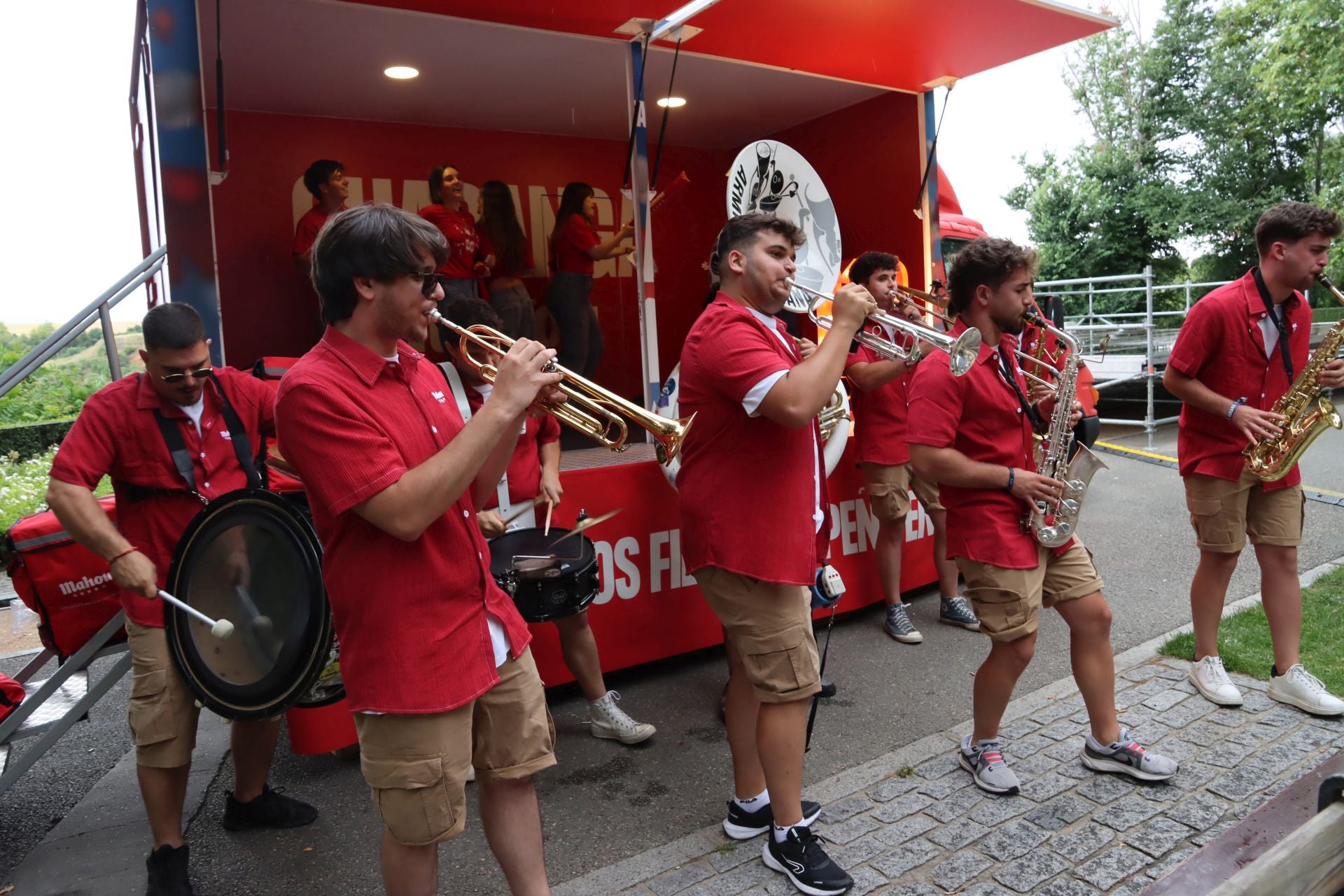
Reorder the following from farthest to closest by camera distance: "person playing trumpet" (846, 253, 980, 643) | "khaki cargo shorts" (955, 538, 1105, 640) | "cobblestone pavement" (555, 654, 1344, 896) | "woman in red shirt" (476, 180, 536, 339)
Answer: "woman in red shirt" (476, 180, 536, 339) → "person playing trumpet" (846, 253, 980, 643) → "khaki cargo shorts" (955, 538, 1105, 640) → "cobblestone pavement" (555, 654, 1344, 896)

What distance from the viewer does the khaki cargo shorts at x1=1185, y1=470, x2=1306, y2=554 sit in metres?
3.96

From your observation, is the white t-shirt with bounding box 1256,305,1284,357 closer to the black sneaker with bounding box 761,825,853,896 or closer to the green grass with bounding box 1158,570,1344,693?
the green grass with bounding box 1158,570,1344,693

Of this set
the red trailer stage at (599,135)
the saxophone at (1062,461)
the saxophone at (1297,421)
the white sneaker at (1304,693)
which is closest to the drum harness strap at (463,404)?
the red trailer stage at (599,135)

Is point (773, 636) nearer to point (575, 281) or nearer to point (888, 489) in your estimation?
point (888, 489)

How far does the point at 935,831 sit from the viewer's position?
3117 millimetres

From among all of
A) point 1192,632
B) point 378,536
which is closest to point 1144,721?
point 1192,632

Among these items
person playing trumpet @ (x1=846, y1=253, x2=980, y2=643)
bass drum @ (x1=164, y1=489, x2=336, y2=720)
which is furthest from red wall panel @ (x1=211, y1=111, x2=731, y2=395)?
bass drum @ (x1=164, y1=489, x2=336, y2=720)

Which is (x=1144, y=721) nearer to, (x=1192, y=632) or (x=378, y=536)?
(x=1192, y=632)

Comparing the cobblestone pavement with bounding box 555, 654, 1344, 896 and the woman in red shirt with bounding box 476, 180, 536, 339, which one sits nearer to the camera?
the cobblestone pavement with bounding box 555, 654, 1344, 896

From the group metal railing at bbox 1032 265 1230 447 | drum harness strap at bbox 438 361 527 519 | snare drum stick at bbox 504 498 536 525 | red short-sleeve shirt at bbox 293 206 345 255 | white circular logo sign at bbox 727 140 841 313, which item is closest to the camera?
drum harness strap at bbox 438 361 527 519

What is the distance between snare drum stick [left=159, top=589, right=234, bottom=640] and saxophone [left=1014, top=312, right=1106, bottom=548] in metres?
2.62

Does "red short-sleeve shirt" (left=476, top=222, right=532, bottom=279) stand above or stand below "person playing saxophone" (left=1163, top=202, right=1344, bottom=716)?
above

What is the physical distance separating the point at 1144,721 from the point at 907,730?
98cm

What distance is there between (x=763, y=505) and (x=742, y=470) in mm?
127
